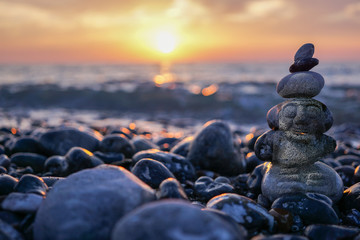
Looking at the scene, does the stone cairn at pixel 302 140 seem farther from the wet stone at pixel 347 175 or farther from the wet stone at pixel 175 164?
the wet stone at pixel 175 164

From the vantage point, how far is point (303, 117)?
2.93 meters

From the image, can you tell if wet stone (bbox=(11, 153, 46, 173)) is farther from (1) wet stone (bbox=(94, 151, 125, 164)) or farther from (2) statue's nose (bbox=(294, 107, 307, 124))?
(2) statue's nose (bbox=(294, 107, 307, 124))

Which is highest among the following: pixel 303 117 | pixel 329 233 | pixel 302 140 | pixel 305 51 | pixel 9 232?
pixel 305 51

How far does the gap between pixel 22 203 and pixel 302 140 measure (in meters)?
2.52

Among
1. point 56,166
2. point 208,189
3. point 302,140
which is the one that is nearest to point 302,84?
point 302,140

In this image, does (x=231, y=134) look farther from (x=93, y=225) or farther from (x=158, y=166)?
(x=93, y=225)

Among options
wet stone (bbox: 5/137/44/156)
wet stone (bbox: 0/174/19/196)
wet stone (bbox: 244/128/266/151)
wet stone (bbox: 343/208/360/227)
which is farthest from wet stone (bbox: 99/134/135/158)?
wet stone (bbox: 343/208/360/227)

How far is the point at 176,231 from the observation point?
64.4 inches

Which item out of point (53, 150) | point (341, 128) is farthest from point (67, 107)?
point (341, 128)

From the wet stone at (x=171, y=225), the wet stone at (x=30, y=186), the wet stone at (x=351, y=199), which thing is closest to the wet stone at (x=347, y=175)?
the wet stone at (x=351, y=199)

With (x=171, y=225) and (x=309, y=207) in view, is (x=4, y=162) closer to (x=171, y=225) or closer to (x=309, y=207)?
(x=171, y=225)

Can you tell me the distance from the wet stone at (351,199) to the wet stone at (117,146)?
3.08 m

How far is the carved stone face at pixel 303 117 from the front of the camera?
2.94 m

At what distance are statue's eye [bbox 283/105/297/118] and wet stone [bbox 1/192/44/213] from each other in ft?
7.57
